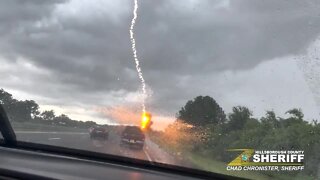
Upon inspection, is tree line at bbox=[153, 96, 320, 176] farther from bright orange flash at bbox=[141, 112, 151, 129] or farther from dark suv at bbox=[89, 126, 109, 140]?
dark suv at bbox=[89, 126, 109, 140]

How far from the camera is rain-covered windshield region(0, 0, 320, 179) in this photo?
3.16 meters

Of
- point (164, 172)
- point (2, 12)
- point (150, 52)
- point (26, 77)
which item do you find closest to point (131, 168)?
point (164, 172)

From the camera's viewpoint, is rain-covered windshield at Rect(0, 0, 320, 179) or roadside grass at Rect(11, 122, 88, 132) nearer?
rain-covered windshield at Rect(0, 0, 320, 179)

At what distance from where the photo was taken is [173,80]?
3.46 m

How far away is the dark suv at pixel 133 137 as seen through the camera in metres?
3.64

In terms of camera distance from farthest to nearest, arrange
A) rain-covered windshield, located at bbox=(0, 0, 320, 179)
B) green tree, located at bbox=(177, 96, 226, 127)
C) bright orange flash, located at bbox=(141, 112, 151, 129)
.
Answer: bright orange flash, located at bbox=(141, 112, 151, 129) → green tree, located at bbox=(177, 96, 226, 127) → rain-covered windshield, located at bbox=(0, 0, 320, 179)

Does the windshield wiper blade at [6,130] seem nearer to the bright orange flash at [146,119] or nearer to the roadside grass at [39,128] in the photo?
the roadside grass at [39,128]

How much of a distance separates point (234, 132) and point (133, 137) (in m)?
0.73

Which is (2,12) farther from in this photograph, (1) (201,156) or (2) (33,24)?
(1) (201,156)

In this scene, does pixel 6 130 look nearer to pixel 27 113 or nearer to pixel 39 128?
pixel 27 113

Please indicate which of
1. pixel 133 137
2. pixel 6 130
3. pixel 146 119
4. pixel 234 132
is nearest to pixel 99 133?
pixel 133 137

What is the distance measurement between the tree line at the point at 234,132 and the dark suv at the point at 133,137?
0.46 feet

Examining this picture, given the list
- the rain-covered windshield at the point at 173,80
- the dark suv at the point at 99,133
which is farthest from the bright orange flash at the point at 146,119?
the dark suv at the point at 99,133

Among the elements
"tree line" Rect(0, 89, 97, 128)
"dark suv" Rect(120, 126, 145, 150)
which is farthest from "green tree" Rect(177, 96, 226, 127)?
"tree line" Rect(0, 89, 97, 128)
